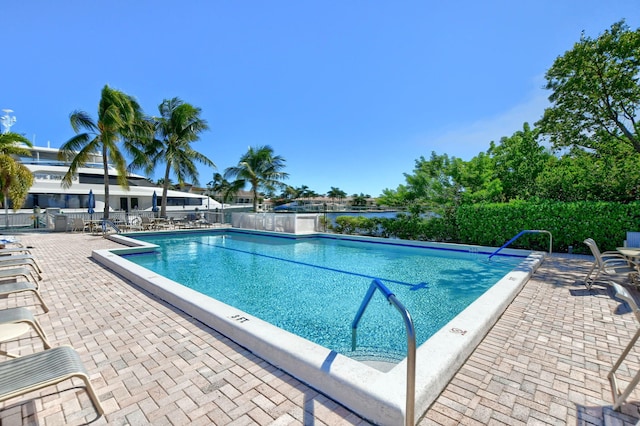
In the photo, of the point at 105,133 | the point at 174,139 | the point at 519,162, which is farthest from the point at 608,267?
the point at 174,139

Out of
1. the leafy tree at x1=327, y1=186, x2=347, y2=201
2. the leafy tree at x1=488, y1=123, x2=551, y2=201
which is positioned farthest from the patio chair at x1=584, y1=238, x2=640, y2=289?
the leafy tree at x1=327, y1=186, x2=347, y2=201

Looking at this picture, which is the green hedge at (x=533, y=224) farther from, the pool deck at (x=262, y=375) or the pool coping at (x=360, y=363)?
the pool coping at (x=360, y=363)

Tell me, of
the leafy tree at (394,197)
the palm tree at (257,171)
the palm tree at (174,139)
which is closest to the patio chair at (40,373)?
the leafy tree at (394,197)

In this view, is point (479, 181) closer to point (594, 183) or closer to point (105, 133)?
point (594, 183)

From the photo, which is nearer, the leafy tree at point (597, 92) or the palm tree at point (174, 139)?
the leafy tree at point (597, 92)

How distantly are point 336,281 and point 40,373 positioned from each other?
620cm

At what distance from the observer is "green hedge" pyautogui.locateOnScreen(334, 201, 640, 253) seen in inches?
335

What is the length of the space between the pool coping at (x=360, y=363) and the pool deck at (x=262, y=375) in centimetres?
9

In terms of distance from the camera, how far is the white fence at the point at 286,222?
15.1 meters

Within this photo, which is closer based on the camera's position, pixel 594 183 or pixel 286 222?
pixel 594 183

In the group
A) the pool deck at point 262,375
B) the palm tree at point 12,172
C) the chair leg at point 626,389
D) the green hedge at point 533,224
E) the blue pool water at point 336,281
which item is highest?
the palm tree at point 12,172

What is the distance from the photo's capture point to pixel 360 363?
263 cm

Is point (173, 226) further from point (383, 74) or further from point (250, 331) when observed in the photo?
point (250, 331)

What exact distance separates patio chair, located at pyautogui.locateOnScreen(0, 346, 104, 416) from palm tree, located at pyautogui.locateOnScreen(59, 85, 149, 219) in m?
17.3
